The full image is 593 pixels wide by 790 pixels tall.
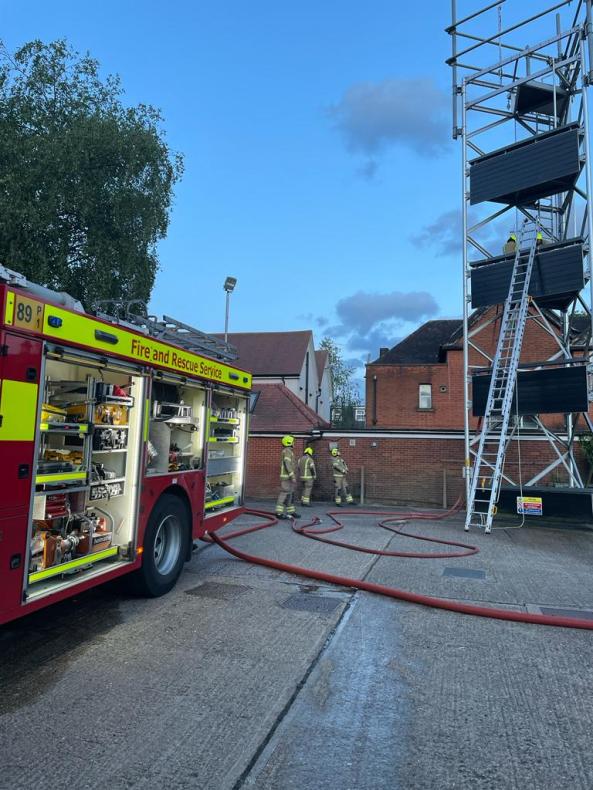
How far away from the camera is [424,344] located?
31.3m

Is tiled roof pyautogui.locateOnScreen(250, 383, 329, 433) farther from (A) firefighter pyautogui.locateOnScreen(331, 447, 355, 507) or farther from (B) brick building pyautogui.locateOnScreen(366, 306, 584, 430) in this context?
(B) brick building pyautogui.locateOnScreen(366, 306, 584, 430)

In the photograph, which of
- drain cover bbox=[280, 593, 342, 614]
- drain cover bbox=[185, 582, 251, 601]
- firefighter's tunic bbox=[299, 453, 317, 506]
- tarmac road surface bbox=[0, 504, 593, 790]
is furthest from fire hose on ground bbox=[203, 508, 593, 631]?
firefighter's tunic bbox=[299, 453, 317, 506]

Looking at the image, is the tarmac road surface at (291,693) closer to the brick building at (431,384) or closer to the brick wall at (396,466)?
the brick wall at (396,466)

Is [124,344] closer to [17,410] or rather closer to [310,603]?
[17,410]

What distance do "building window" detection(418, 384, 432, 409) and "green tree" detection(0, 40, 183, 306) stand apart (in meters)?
15.3

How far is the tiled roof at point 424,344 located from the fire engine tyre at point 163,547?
25.0 m

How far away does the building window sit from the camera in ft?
86.8

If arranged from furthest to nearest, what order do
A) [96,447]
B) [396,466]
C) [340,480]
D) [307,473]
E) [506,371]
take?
[396,466] < [340,480] < [307,473] < [506,371] < [96,447]

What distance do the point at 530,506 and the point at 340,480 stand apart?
17.8 ft

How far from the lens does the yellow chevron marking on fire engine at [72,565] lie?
3730 millimetres

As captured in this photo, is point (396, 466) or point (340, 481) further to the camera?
point (396, 466)

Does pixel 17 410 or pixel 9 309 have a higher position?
pixel 9 309

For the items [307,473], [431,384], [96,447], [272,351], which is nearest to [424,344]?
[431,384]

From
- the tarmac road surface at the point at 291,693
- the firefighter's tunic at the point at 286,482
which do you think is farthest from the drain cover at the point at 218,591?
the firefighter's tunic at the point at 286,482
